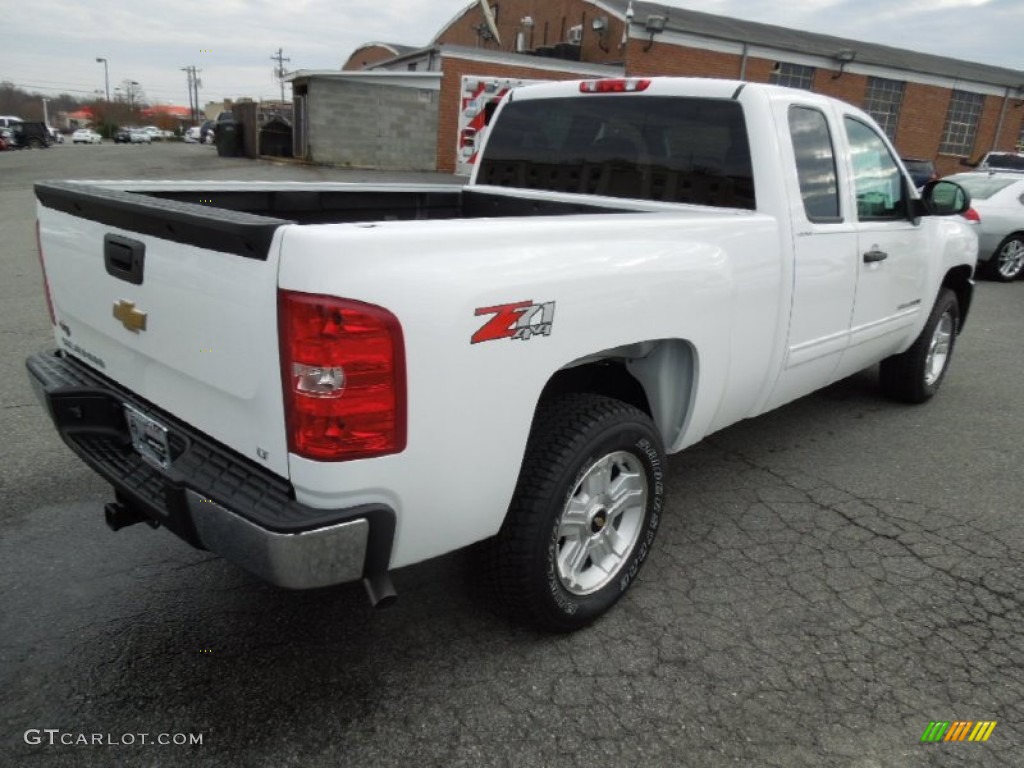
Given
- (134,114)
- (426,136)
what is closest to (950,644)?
(426,136)

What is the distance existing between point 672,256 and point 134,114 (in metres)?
101

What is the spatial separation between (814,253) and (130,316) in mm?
2756

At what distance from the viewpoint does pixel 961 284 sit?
534cm

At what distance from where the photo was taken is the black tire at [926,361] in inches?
196

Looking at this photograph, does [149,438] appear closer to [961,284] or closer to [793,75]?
[961,284]

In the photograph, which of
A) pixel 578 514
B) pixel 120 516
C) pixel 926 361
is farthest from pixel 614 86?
pixel 926 361

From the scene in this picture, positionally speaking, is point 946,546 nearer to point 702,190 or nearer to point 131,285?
point 702,190

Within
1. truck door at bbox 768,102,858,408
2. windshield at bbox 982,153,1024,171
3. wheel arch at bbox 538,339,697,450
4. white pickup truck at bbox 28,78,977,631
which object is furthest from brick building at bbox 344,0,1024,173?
wheel arch at bbox 538,339,697,450

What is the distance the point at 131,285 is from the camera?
2254 mm

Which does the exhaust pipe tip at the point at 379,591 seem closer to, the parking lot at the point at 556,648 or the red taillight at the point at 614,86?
the parking lot at the point at 556,648

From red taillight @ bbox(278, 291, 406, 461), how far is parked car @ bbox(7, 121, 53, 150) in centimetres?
4903

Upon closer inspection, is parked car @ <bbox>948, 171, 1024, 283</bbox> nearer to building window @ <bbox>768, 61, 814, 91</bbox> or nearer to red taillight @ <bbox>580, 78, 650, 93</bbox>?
red taillight @ <bbox>580, 78, 650, 93</bbox>

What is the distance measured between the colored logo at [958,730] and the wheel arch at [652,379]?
126cm

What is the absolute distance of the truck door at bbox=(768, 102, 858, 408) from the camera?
3.27m
